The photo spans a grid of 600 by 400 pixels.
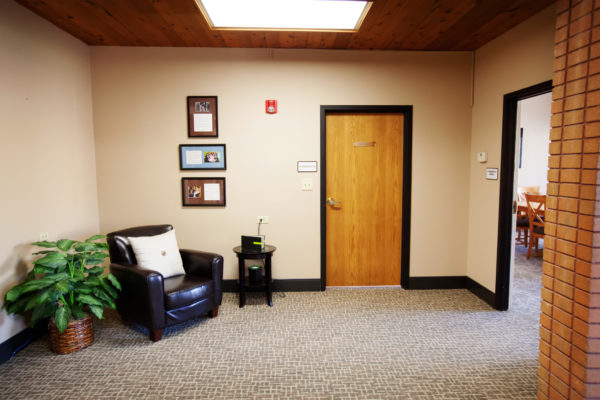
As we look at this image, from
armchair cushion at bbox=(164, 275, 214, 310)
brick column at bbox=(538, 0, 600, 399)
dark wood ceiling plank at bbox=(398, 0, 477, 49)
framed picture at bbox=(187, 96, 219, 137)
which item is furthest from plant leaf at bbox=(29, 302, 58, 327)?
dark wood ceiling plank at bbox=(398, 0, 477, 49)

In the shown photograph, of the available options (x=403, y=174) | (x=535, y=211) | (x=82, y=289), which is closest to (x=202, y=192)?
(x=82, y=289)

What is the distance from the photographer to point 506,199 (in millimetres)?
3057

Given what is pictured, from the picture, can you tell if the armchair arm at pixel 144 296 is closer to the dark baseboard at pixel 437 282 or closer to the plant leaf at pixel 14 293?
the plant leaf at pixel 14 293

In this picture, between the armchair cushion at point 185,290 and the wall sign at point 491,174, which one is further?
the wall sign at point 491,174

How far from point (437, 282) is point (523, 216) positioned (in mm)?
3086

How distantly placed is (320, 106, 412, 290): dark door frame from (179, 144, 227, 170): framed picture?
3.62ft

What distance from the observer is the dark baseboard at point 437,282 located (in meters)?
3.69

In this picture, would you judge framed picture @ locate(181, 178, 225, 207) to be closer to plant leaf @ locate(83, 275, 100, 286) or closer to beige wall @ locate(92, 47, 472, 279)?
beige wall @ locate(92, 47, 472, 279)

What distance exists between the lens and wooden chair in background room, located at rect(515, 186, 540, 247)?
16.0 ft

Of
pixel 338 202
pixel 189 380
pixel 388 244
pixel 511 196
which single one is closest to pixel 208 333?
pixel 189 380

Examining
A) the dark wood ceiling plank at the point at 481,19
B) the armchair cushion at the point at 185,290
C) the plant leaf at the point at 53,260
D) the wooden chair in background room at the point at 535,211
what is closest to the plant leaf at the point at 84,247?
the plant leaf at the point at 53,260

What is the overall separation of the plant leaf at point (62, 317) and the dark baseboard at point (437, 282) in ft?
10.5

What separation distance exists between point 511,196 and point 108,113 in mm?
4100

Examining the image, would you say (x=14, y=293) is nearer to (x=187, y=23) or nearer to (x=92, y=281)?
(x=92, y=281)
